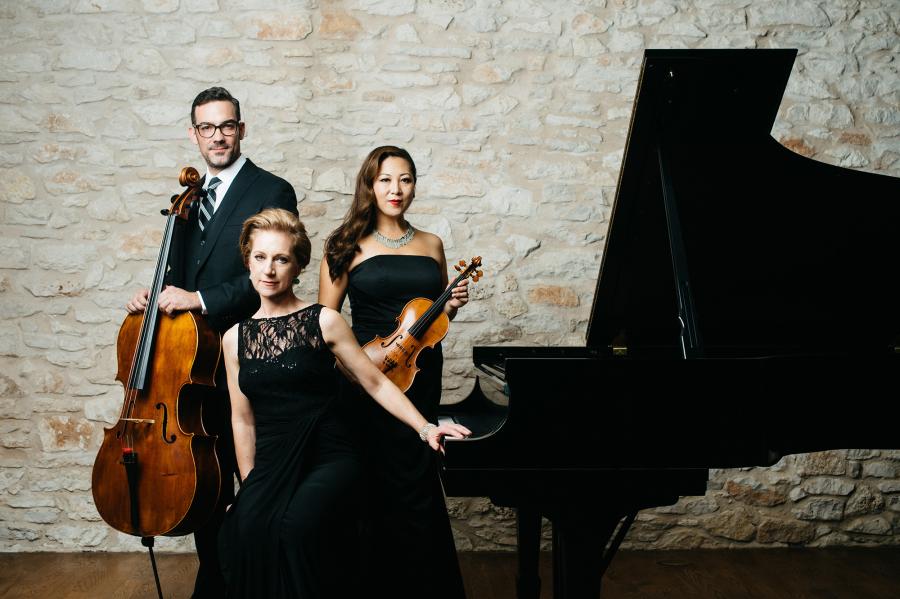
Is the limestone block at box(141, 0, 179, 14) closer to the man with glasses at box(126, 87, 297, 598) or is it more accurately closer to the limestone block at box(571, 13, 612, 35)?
the man with glasses at box(126, 87, 297, 598)

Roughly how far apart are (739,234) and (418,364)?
1.18 metres

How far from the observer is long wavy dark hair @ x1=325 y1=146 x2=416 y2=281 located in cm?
249

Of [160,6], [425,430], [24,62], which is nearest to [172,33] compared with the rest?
[160,6]

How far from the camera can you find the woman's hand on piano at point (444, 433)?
1.66m

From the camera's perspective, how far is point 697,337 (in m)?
1.90

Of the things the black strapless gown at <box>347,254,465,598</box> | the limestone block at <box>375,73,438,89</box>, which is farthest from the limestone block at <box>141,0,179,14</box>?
the black strapless gown at <box>347,254,465,598</box>

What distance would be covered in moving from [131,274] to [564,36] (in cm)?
247

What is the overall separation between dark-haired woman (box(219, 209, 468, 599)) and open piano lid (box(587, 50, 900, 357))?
899mm

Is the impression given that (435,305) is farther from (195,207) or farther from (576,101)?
(576,101)

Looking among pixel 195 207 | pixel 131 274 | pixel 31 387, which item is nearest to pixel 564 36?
pixel 195 207

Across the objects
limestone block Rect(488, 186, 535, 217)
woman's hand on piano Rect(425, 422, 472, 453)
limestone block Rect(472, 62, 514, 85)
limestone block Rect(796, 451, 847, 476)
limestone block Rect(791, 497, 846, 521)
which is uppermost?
limestone block Rect(472, 62, 514, 85)

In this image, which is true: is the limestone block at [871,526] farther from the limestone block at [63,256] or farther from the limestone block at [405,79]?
the limestone block at [63,256]

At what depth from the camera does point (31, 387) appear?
328 cm

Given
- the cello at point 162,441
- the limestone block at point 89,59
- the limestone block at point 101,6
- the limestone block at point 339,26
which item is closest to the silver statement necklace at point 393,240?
the cello at point 162,441
